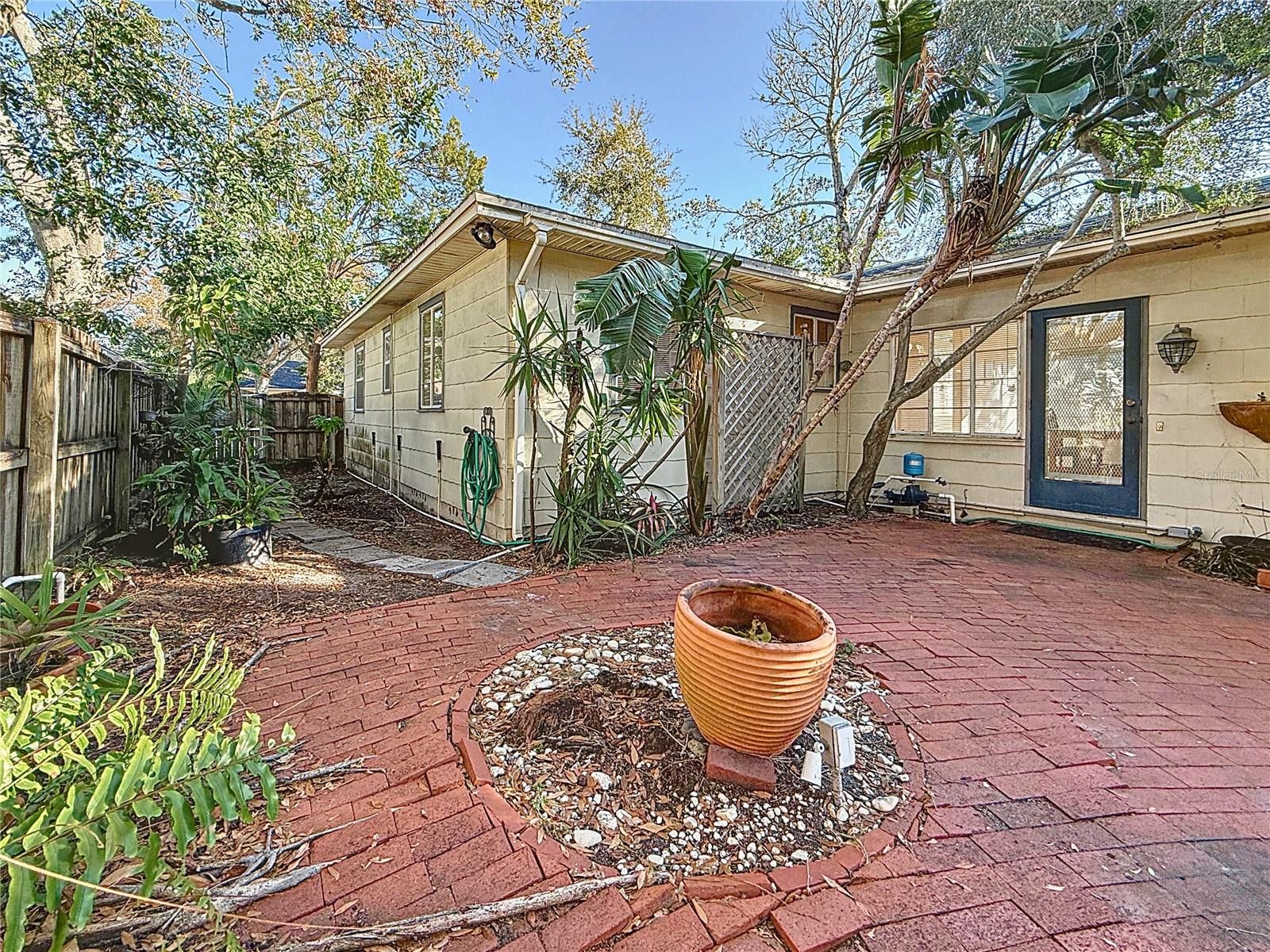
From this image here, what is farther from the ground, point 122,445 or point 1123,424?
point 1123,424

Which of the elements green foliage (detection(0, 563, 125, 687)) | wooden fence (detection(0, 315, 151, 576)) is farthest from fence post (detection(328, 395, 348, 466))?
green foliage (detection(0, 563, 125, 687))

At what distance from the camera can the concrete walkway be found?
4430 millimetres

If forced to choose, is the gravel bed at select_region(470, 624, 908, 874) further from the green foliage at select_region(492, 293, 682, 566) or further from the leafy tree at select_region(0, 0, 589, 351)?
the leafy tree at select_region(0, 0, 589, 351)

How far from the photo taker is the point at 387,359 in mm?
9336

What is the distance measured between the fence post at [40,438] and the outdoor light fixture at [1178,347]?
8.34m

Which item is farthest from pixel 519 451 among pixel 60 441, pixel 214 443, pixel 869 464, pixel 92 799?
pixel 869 464

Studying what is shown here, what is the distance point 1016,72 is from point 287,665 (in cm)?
586

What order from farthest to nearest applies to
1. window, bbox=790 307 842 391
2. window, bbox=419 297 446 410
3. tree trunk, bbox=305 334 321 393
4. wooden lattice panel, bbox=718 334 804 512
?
tree trunk, bbox=305 334 321 393, window, bbox=790 307 842 391, window, bbox=419 297 446 410, wooden lattice panel, bbox=718 334 804 512

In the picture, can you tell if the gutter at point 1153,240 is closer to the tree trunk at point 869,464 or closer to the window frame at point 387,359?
the tree trunk at point 869,464

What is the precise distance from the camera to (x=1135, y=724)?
236 cm

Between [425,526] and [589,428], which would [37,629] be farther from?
[425,526]

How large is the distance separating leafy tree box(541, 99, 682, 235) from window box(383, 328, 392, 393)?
8823 mm

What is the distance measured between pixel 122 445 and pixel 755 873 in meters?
6.06

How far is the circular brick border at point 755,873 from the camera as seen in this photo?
1.51 metres
